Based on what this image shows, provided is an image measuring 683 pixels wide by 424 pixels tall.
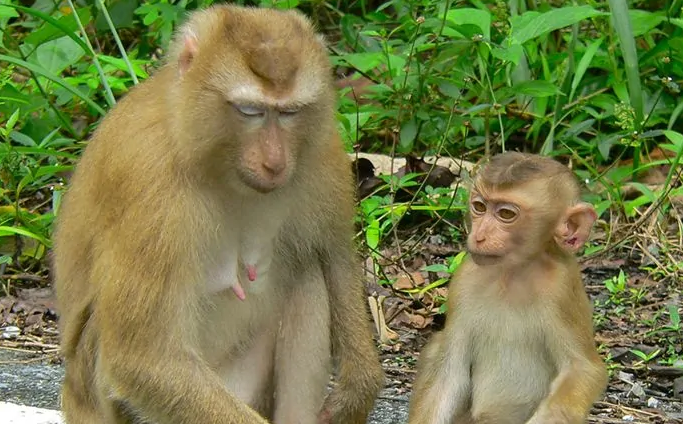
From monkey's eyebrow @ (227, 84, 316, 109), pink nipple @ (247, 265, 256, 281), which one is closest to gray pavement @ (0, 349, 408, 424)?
pink nipple @ (247, 265, 256, 281)

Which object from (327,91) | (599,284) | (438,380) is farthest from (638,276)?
(327,91)

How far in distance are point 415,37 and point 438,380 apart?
222 cm

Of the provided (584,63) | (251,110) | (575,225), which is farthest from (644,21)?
(251,110)

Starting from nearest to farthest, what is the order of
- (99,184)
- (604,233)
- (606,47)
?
1. (99,184)
2. (604,233)
3. (606,47)

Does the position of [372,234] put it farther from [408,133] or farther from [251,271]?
[251,271]

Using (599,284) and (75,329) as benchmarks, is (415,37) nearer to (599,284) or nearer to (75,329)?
(599,284)

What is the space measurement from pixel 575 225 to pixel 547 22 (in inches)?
73.0

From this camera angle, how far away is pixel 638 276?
720cm

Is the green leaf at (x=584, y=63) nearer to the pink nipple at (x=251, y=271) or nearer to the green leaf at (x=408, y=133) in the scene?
the green leaf at (x=408, y=133)

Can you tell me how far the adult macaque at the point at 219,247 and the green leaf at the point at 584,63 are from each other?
2619 millimetres

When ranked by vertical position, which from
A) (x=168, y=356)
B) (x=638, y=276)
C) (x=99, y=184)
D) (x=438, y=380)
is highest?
(x=99, y=184)

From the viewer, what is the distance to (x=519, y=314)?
507cm

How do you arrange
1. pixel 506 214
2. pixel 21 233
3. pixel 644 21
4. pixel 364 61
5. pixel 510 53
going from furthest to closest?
1. pixel 644 21
2. pixel 364 61
3. pixel 21 233
4. pixel 510 53
5. pixel 506 214

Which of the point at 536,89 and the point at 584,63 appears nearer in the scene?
the point at 536,89
